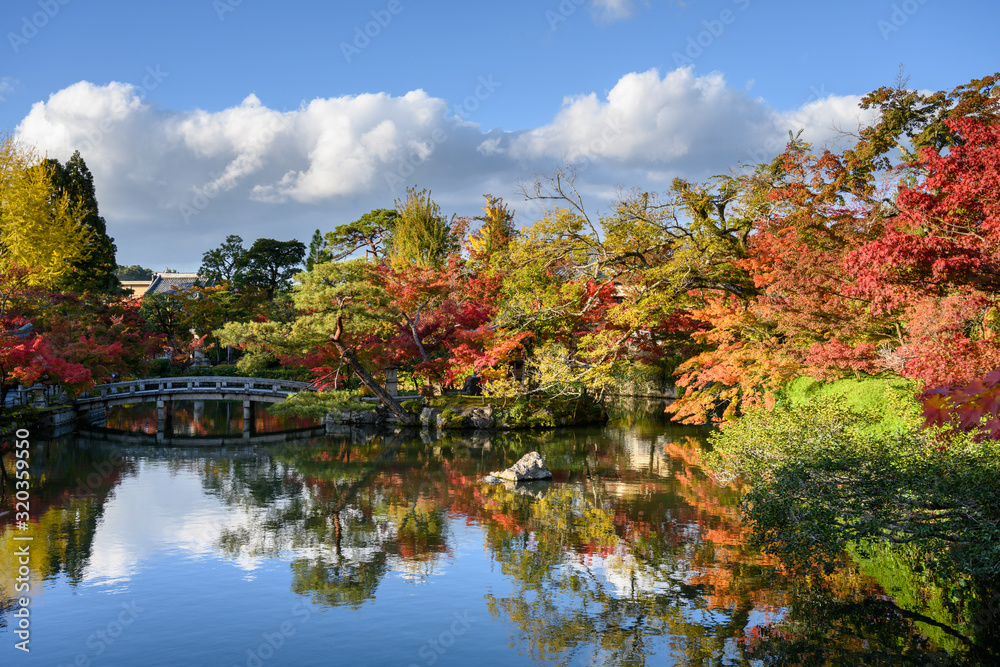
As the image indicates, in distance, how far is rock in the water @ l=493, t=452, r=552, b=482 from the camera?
57.2 feet

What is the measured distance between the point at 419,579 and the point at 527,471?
7155 millimetres

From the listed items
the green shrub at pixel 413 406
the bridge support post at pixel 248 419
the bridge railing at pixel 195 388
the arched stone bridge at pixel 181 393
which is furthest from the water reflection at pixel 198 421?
the green shrub at pixel 413 406

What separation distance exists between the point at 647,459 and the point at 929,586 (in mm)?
10512

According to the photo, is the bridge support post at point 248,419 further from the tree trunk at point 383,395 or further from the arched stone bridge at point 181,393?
the tree trunk at point 383,395

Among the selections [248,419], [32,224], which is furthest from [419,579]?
[32,224]

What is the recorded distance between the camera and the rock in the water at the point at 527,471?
17.4m

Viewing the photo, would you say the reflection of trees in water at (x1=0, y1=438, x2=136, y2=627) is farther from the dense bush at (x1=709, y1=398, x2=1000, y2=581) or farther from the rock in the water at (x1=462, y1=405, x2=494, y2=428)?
the rock in the water at (x1=462, y1=405, x2=494, y2=428)

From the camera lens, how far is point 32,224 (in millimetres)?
32406

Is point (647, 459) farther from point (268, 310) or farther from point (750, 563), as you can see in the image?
point (268, 310)

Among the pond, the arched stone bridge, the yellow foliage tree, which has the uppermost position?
the yellow foliage tree

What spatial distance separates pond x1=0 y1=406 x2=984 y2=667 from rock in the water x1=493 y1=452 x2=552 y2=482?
53 cm

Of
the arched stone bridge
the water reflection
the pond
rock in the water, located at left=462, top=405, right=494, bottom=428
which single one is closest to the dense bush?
the pond

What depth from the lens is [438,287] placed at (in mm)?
27672

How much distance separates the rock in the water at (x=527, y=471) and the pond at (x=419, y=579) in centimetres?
53
